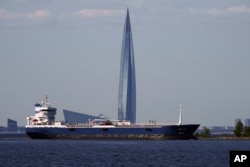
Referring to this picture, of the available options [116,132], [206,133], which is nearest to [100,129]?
[116,132]

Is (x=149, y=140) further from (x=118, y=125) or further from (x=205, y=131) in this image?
(x=205, y=131)

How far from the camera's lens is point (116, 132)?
148 metres

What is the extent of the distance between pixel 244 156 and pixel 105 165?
37.1 metres

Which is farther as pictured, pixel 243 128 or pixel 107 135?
pixel 243 128

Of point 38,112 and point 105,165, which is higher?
point 38,112

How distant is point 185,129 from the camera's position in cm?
14312

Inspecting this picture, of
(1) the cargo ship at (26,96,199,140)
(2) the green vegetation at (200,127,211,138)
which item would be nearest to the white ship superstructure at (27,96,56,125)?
(1) the cargo ship at (26,96,199,140)

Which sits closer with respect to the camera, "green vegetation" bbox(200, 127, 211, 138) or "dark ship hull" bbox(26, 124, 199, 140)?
"dark ship hull" bbox(26, 124, 199, 140)

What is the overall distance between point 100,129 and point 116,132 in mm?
4571

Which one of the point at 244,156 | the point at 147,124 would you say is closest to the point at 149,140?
the point at 147,124

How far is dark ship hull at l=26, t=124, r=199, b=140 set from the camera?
143 meters

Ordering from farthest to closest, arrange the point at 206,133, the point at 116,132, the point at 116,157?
the point at 206,133, the point at 116,132, the point at 116,157

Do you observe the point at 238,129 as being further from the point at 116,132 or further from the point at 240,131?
the point at 116,132

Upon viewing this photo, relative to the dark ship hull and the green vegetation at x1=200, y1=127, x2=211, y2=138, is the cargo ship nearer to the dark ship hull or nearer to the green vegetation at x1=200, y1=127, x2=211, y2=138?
the dark ship hull
